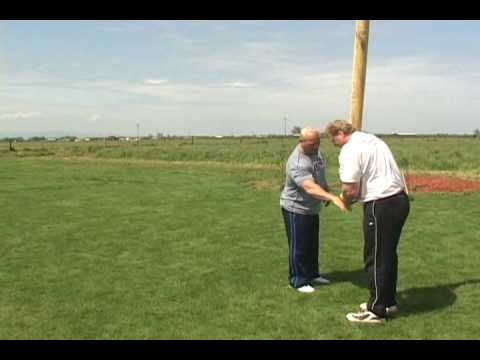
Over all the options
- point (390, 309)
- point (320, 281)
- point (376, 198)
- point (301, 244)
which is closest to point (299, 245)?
point (301, 244)

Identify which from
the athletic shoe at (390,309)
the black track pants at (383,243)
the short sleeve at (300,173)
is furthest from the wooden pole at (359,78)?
the athletic shoe at (390,309)

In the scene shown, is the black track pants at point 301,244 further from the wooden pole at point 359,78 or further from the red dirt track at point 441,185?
the red dirt track at point 441,185

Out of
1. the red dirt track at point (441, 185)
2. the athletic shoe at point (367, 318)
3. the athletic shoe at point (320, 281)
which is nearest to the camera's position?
the athletic shoe at point (367, 318)

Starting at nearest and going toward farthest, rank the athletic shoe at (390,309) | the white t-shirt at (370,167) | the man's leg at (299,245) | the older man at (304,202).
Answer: the white t-shirt at (370,167) < the athletic shoe at (390,309) < the older man at (304,202) < the man's leg at (299,245)

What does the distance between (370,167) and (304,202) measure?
4.41ft

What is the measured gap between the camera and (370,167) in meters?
5.17

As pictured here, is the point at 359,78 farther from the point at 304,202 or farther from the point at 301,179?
the point at 304,202

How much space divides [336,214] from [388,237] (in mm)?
7818

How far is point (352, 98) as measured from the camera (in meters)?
6.59

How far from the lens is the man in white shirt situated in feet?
16.9

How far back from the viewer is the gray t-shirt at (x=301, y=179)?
→ 6137 mm

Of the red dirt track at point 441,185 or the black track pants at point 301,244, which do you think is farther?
the red dirt track at point 441,185

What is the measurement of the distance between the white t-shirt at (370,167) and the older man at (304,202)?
645mm
